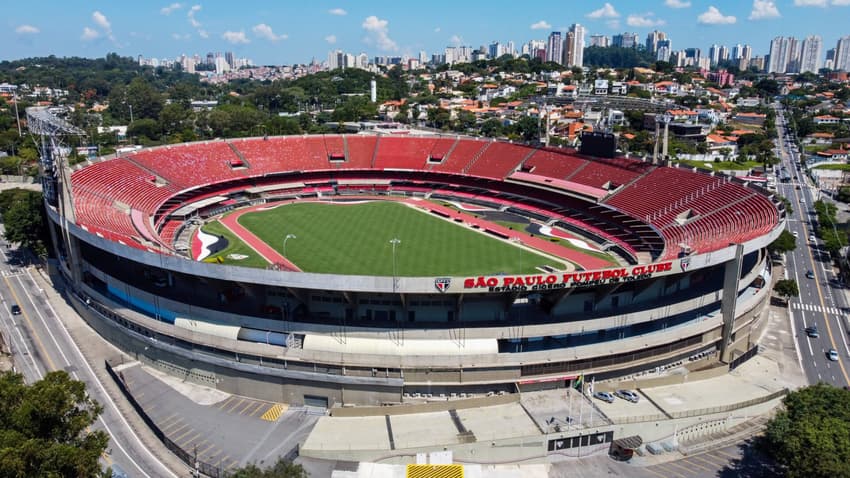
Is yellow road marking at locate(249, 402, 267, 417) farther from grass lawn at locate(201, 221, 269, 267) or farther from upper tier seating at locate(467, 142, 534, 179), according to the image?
upper tier seating at locate(467, 142, 534, 179)

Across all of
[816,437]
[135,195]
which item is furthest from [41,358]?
[816,437]

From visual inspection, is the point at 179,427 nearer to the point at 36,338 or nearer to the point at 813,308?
the point at 36,338

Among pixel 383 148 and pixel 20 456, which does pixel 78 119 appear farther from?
pixel 20 456

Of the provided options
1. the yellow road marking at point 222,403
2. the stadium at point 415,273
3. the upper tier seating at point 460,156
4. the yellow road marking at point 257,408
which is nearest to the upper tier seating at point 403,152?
the upper tier seating at point 460,156

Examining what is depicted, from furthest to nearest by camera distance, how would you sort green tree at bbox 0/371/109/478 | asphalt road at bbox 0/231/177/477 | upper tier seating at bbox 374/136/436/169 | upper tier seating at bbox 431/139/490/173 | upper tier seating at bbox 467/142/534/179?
upper tier seating at bbox 374/136/436/169 < upper tier seating at bbox 431/139/490/173 < upper tier seating at bbox 467/142/534/179 < asphalt road at bbox 0/231/177/477 < green tree at bbox 0/371/109/478

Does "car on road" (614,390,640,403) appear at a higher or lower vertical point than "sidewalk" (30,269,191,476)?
higher

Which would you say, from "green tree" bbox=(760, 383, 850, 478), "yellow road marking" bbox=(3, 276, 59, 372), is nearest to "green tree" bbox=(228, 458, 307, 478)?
"green tree" bbox=(760, 383, 850, 478)

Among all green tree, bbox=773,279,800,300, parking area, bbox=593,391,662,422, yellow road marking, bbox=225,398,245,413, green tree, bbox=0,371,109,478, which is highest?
green tree, bbox=0,371,109,478
